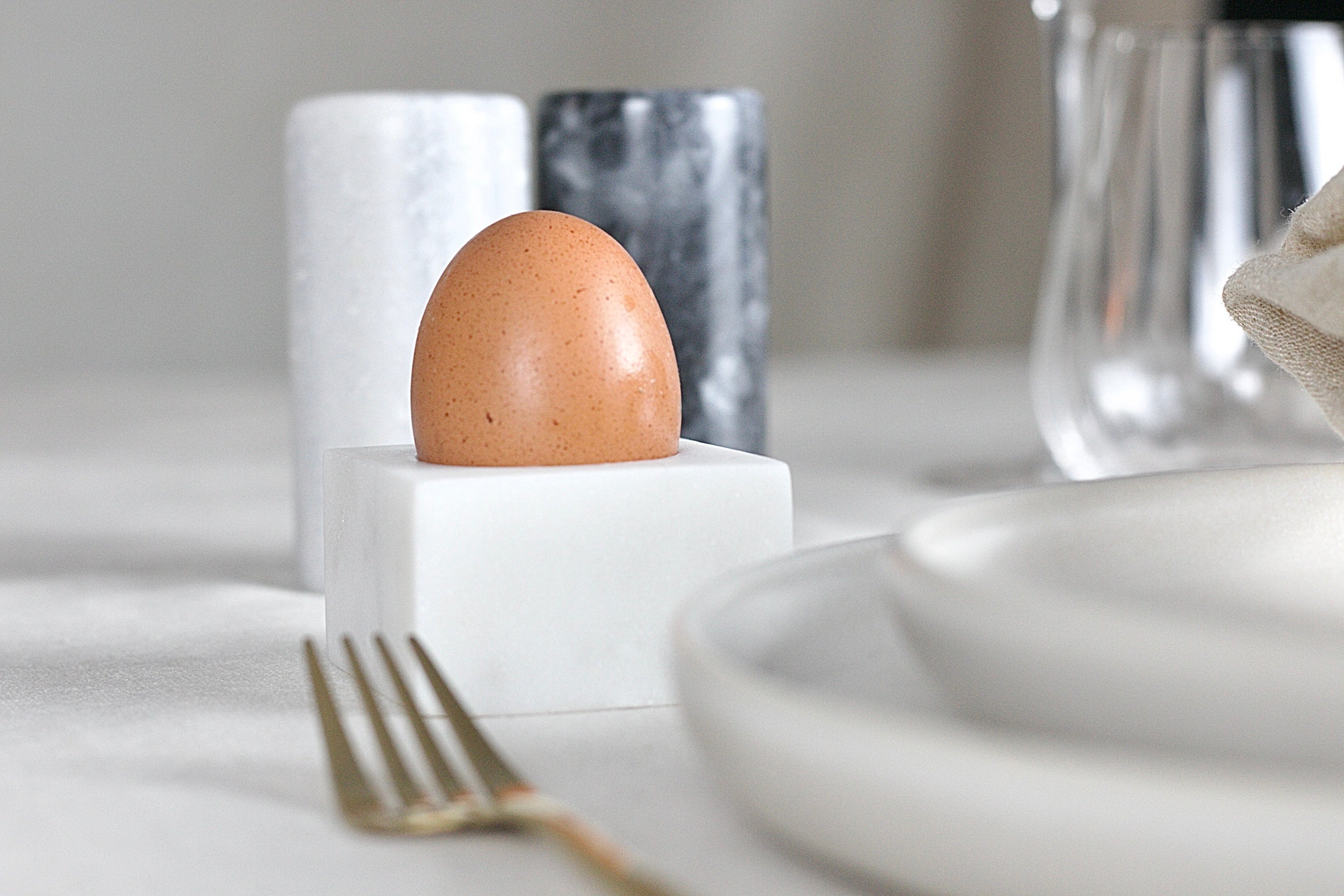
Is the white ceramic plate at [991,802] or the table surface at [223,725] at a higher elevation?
the white ceramic plate at [991,802]

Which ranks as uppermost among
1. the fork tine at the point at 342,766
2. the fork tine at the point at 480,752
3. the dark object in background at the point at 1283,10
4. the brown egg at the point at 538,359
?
the dark object in background at the point at 1283,10

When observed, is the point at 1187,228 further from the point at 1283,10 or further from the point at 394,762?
the point at 1283,10

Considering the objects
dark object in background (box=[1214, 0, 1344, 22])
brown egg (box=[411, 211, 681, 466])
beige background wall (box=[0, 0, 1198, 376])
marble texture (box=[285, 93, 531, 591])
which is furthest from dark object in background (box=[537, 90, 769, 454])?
beige background wall (box=[0, 0, 1198, 376])

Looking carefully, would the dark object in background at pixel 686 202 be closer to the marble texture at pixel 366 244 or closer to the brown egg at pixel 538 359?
the marble texture at pixel 366 244

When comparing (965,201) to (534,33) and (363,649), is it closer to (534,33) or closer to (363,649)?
(534,33)

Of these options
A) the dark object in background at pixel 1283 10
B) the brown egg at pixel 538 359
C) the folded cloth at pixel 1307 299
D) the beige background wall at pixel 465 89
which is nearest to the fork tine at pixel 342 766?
the brown egg at pixel 538 359

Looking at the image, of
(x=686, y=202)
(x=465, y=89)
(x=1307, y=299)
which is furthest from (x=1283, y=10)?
(x=1307, y=299)
